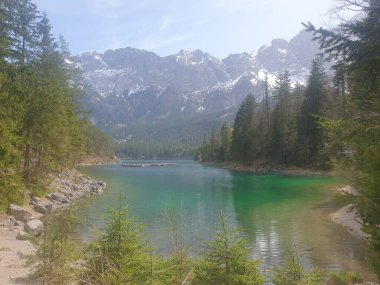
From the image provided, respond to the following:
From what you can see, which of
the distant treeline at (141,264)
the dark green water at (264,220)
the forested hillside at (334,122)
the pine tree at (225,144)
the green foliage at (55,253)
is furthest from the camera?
the pine tree at (225,144)

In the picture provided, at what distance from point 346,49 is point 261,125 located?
3081 inches

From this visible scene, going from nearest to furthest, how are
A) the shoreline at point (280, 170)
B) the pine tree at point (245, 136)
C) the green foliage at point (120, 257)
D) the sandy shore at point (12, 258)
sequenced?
the green foliage at point (120, 257)
the sandy shore at point (12, 258)
the shoreline at point (280, 170)
the pine tree at point (245, 136)

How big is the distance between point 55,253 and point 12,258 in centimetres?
485

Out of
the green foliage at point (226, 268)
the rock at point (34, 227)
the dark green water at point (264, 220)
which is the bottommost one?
the dark green water at point (264, 220)

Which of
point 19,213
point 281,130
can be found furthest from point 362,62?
point 281,130

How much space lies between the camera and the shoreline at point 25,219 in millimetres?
12094

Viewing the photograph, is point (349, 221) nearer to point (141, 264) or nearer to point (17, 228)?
point (141, 264)

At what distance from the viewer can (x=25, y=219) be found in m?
21.7

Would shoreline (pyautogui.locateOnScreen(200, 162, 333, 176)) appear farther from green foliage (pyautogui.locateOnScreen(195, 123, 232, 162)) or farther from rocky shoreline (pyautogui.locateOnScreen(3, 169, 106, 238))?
rocky shoreline (pyautogui.locateOnScreen(3, 169, 106, 238))

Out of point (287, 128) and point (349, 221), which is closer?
point (349, 221)

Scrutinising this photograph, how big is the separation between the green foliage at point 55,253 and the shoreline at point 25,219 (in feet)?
1.59

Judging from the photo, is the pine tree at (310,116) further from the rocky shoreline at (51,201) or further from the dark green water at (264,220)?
the rocky shoreline at (51,201)

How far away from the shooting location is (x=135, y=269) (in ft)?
31.1

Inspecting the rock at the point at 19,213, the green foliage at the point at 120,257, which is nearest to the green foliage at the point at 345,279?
the green foliage at the point at 120,257
